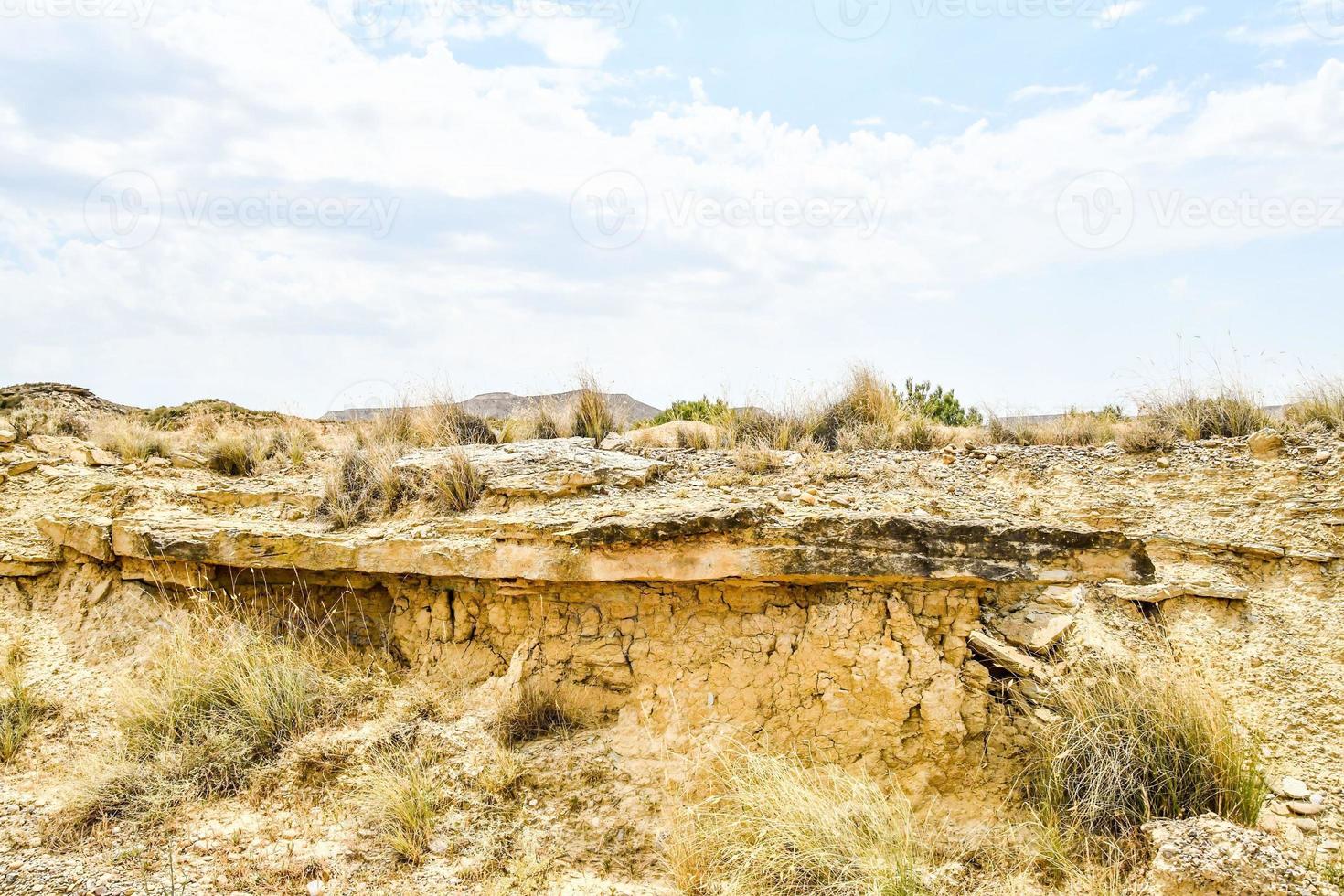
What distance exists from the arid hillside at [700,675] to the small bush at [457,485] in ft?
0.08

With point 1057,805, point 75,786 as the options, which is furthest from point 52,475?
point 1057,805

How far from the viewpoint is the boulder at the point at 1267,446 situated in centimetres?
605

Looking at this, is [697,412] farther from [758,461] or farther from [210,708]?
[210,708]

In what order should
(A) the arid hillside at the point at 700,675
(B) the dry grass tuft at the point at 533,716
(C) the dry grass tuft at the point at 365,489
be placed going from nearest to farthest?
(A) the arid hillside at the point at 700,675
(B) the dry grass tuft at the point at 533,716
(C) the dry grass tuft at the point at 365,489

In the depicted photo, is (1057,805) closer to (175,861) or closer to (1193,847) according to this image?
(1193,847)

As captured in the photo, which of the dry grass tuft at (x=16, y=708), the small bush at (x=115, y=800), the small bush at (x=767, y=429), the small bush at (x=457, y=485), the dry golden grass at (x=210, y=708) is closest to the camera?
the small bush at (x=115, y=800)

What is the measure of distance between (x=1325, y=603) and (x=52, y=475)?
1075 centimetres

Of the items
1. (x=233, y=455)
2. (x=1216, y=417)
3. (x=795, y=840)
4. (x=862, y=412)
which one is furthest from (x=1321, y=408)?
(x=233, y=455)

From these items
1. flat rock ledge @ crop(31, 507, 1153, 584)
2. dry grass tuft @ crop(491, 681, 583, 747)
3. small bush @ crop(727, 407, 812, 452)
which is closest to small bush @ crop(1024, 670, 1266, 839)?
flat rock ledge @ crop(31, 507, 1153, 584)

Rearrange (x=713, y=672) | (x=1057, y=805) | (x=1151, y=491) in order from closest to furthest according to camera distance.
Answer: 1. (x=1057, y=805)
2. (x=713, y=672)
3. (x=1151, y=491)

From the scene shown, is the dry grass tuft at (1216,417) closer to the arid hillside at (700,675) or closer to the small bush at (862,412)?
the arid hillside at (700,675)

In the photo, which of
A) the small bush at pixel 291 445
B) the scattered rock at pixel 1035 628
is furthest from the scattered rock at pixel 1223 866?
the small bush at pixel 291 445

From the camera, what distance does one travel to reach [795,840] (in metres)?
3.97

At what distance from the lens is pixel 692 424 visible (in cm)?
829
